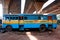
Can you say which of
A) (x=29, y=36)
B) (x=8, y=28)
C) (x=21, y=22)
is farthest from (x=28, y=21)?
(x=29, y=36)

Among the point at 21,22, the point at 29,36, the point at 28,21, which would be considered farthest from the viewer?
the point at 28,21

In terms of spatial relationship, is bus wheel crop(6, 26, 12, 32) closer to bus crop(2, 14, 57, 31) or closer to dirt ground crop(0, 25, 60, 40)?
bus crop(2, 14, 57, 31)

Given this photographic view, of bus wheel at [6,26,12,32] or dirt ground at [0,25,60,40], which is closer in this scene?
dirt ground at [0,25,60,40]

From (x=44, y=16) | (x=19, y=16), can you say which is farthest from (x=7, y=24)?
(x=44, y=16)

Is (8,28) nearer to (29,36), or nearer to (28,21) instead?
(28,21)

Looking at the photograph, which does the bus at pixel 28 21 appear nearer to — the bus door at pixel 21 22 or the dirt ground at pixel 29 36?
the bus door at pixel 21 22

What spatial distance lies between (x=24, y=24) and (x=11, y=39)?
17.4 ft

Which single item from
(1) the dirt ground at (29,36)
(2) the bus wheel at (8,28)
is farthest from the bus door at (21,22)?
(1) the dirt ground at (29,36)

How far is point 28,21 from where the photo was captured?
18.7 meters

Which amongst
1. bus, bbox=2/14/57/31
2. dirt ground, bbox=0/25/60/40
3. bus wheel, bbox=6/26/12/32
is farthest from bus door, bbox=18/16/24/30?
dirt ground, bbox=0/25/60/40

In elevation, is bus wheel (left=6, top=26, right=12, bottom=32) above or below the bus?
below

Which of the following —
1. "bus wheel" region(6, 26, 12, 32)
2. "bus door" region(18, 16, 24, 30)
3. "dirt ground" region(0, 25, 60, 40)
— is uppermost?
"bus door" region(18, 16, 24, 30)

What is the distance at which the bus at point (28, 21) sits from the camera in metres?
18.6

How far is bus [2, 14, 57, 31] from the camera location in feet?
60.9
